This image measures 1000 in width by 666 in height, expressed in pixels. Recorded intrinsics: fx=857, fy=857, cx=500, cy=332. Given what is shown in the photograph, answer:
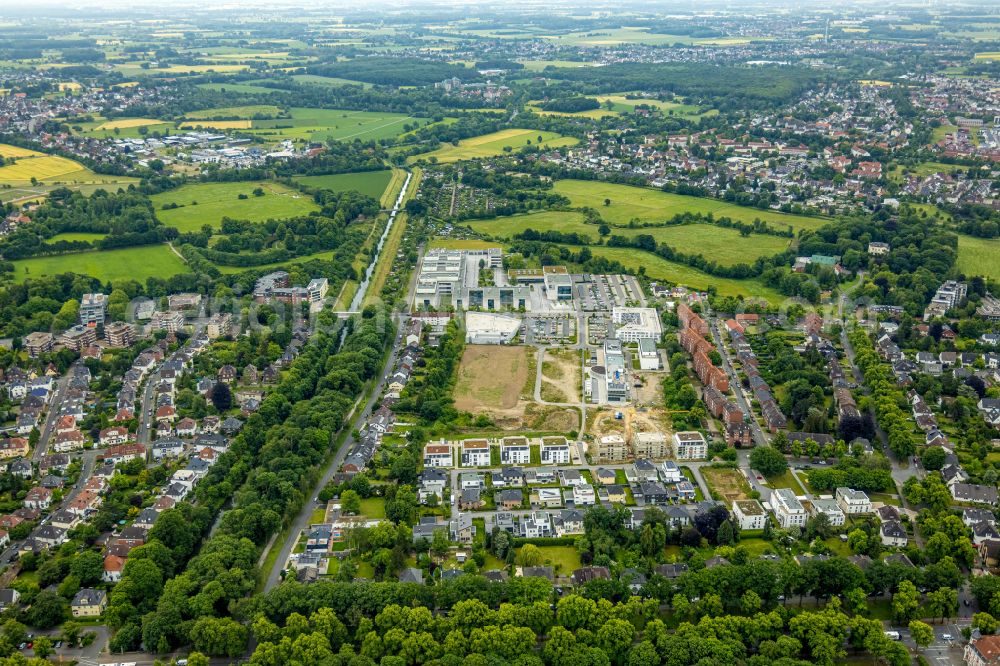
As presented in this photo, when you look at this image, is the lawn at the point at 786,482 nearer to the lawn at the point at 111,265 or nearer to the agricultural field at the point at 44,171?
the lawn at the point at 111,265

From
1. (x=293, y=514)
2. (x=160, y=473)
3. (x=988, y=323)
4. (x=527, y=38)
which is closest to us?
(x=293, y=514)

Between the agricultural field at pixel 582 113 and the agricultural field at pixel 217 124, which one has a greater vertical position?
the agricultural field at pixel 217 124

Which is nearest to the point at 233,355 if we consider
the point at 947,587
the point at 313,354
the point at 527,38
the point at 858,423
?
the point at 313,354

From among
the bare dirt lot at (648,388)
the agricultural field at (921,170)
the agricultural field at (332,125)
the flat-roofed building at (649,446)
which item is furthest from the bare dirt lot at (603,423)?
the agricultural field at (332,125)

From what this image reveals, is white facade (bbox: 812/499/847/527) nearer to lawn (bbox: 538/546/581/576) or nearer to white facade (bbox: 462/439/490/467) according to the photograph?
lawn (bbox: 538/546/581/576)

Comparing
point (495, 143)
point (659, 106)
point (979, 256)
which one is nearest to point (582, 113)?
point (659, 106)

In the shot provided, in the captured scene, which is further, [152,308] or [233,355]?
Answer: [152,308]

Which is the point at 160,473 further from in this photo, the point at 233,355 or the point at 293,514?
the point at 233,355

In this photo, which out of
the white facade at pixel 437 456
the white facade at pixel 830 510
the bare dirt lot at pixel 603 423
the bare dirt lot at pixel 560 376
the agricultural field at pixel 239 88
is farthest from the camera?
the agricultural field at pixel 239 88
